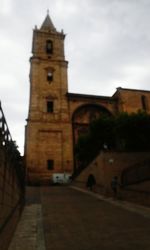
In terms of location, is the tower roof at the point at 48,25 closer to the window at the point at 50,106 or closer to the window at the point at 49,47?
the window at the point at 49,47

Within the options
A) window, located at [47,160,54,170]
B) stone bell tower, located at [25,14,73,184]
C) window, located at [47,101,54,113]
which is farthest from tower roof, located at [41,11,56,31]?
window, located at [47,160,54,170]

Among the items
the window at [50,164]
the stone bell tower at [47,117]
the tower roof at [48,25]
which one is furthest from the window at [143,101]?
the tower roof at [48,25]

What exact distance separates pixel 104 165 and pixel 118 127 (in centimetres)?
486

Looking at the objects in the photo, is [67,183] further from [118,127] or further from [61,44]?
[61,44]

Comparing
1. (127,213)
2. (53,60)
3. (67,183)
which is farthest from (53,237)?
(53,60)

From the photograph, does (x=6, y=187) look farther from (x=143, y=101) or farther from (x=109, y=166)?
(x=143, y=101)

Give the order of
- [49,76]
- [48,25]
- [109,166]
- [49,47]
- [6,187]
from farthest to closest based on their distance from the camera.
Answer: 1. [48,25]
2. [49,47]
3. [49,76]
4. [109,166]
5. [6,187]

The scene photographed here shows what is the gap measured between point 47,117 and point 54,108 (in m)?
1.84

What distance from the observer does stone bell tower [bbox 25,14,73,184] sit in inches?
1366

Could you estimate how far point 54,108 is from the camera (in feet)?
125

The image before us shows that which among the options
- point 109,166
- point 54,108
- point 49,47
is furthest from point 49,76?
point 109,166

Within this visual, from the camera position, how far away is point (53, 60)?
139 feet

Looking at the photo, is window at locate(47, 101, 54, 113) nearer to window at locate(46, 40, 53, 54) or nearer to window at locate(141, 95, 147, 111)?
window at locate(46, 40, 53, 54)

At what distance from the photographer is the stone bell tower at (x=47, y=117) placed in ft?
114
